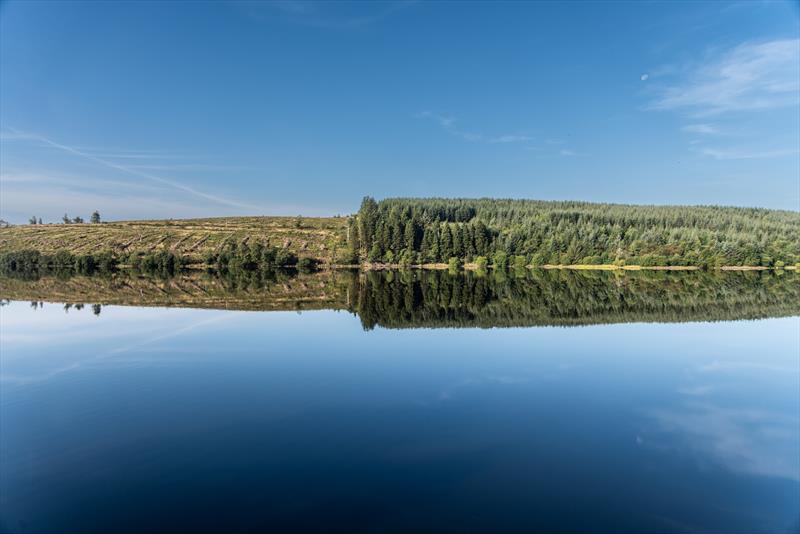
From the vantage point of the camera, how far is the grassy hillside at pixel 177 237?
119750 millimetres

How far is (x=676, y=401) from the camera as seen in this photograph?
16.2 meters

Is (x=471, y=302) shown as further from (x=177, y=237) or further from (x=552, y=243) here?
(x=177, y=237)

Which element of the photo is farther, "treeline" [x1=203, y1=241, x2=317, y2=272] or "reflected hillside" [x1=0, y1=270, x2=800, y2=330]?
"treeline" [x1=203, y1=241, x2=317, y2=272]

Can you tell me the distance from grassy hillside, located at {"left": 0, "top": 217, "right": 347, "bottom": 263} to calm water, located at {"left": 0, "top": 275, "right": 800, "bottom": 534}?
96722mm

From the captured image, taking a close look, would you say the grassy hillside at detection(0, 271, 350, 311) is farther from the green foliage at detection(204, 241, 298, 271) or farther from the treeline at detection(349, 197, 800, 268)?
the treeline at detection(349, 197, 800, 268)

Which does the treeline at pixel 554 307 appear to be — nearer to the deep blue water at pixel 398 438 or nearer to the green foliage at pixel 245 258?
the deep blue water at pixel 398 438

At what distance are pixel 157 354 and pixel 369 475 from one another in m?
16.7

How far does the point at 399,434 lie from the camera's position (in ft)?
42.0

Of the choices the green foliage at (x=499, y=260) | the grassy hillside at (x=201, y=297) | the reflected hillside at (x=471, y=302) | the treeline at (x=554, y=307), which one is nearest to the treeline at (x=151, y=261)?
the grassy hillside at (x=201, y=297)

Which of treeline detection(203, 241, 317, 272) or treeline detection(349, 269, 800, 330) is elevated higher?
treeline detection(203, 241, 317, 272)

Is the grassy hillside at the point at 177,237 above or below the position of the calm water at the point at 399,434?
above

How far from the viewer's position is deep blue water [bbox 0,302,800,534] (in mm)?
9117

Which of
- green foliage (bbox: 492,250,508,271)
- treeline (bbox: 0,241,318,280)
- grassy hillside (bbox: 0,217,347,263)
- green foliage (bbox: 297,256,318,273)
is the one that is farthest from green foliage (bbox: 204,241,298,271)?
green foliage (bbox: 492,250,508,271)

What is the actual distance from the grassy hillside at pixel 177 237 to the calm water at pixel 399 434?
96.7 metres
